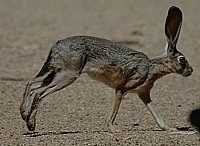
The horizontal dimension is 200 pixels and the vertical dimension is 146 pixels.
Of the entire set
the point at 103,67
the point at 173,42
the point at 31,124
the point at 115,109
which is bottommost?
the point at 31,124

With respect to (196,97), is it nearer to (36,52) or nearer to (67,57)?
(67,57)

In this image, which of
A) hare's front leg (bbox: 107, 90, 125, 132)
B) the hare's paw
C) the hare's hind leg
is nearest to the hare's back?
the hare's hind leg

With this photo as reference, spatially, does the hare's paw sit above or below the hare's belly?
below

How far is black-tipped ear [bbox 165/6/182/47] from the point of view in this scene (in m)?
7.51

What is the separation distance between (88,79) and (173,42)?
297cm

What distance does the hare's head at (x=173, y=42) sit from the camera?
24.7ft

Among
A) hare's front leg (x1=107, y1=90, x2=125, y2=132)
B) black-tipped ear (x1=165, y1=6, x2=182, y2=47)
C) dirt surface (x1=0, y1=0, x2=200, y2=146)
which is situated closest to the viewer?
dirt surface (x1=0, y1=0, x2=200, y2=146)

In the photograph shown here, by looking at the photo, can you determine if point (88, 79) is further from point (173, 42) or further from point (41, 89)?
point (41, 89)

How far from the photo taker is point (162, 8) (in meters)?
16.8

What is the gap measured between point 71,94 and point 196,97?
1.63 meters

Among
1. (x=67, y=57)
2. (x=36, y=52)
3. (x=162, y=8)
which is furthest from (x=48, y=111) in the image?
(x=162, y=8)

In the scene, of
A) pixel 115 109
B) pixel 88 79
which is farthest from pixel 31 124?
pixel 88 79

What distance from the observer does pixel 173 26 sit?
298 inches

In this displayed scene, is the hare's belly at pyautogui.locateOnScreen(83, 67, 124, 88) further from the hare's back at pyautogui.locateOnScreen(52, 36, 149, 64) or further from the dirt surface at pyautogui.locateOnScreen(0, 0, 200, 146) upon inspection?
the dirt surface at pyautogui.locateOnScreen(0, 0, 200, 146)
